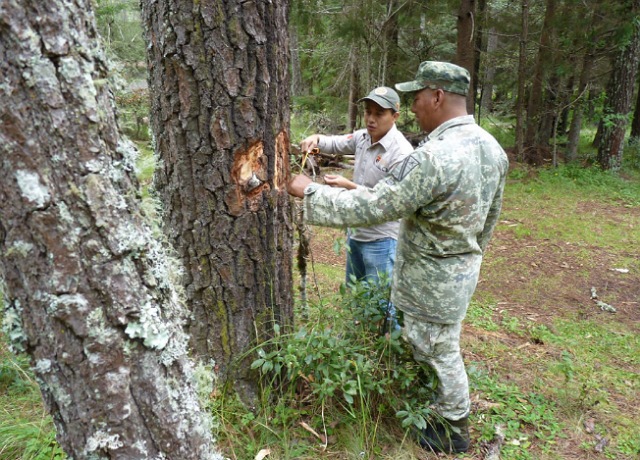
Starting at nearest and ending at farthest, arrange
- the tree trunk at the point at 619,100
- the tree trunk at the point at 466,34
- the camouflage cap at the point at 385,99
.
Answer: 1. the camouflage cap at the point at 385,99
2. the tree trunk at the point at 466,34
3. the tree trunk at the point at 619,100

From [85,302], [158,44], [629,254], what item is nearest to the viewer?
[85,302]

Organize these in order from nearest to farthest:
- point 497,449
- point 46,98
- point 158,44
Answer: point 46,98 < point 158,44 < point 497,449

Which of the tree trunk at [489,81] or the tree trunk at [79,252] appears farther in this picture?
the tree trunk at [489,81]

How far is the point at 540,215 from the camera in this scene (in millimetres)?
8625

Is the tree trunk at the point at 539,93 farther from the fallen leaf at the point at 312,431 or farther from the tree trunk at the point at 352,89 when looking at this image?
the fallen leaf at the point at 312,431

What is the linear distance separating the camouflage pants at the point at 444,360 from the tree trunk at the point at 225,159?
0.88 m

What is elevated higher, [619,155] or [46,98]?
[46,98]

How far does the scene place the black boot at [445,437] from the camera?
8.64 ft

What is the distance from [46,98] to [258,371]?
1868 millimetres

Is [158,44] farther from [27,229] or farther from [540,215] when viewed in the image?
[540,215]

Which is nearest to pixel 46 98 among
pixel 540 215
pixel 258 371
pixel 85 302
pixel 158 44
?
pixel 85 302

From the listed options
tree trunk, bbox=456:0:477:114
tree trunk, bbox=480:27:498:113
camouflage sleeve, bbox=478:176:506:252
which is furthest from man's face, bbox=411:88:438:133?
tree trunk, bbox=480:27:498:113

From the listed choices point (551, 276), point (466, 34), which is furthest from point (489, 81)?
point (551, 276)

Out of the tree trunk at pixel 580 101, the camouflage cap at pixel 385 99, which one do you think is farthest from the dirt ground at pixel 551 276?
the tree trunk at pixel 580 101
